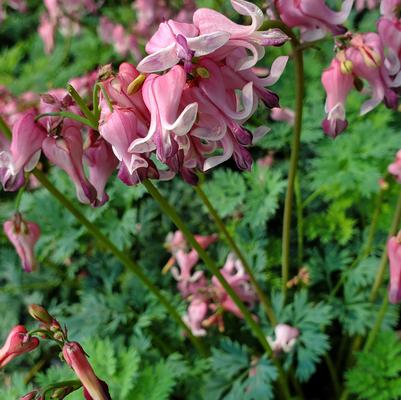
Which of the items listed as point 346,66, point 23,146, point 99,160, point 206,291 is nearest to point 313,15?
point 346,66

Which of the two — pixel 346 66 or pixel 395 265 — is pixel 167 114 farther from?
pixel 395 265

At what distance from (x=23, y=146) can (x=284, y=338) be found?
1.10 meters

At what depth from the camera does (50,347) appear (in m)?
2.48

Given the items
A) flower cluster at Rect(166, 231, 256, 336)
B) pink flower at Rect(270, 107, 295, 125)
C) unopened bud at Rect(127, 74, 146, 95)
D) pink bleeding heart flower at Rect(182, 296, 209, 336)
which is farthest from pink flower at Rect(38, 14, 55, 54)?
unopened bud at Rect(127, 74, 146, 95)

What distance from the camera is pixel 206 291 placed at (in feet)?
7.01

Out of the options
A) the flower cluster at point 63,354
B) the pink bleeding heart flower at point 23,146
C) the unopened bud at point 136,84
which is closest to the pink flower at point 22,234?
the pink bleeding heart flower at point 23,146

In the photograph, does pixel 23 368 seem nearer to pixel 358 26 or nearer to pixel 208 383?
pixel 208 383

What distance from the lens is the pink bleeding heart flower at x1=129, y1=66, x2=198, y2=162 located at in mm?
1034

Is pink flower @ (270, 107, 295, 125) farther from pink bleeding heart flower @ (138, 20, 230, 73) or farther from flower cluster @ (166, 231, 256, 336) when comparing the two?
pink bleeding heart flower @ (138, 20, 230, 73)

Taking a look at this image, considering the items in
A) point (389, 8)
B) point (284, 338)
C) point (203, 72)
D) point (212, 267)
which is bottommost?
point (284, 338)

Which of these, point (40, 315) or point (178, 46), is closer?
point (178, 46)

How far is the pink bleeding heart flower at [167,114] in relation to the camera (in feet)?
3.39

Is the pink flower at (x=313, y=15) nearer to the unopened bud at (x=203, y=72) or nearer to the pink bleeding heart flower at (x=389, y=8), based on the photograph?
the pink bleeding heart flower at (x=389, y=8)

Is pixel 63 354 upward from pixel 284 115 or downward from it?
upward
